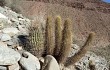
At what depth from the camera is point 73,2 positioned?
30.8 metres

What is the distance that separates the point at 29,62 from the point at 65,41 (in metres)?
1.15

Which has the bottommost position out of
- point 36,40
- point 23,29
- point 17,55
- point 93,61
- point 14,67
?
point 93,61

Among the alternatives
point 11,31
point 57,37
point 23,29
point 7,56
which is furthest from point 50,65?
point 23,29

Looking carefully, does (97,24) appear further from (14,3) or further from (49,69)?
(49,69)

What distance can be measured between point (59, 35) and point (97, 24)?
16.1 m

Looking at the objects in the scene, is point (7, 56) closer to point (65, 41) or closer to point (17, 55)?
point (17, 55)

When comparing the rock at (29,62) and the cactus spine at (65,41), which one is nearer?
the rock at (29,62)

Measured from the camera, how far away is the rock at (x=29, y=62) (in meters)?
7.96

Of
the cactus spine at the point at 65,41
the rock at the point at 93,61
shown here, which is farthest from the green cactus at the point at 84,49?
the rock at the point at 93,61

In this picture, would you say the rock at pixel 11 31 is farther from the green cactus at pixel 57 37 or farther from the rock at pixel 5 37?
the green cactus at pixel 57 37

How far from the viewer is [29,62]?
8062 millimetres

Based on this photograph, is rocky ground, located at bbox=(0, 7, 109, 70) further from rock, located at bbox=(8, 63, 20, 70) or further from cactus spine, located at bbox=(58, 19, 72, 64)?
cactus spine, located at bbox=(58, 19, 72, 64)

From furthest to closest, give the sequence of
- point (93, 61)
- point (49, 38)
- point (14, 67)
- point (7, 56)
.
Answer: point (93, 61) < point (49, 38) < point (14, 67) < point (7, 56)

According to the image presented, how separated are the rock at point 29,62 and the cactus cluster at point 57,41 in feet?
1.74
